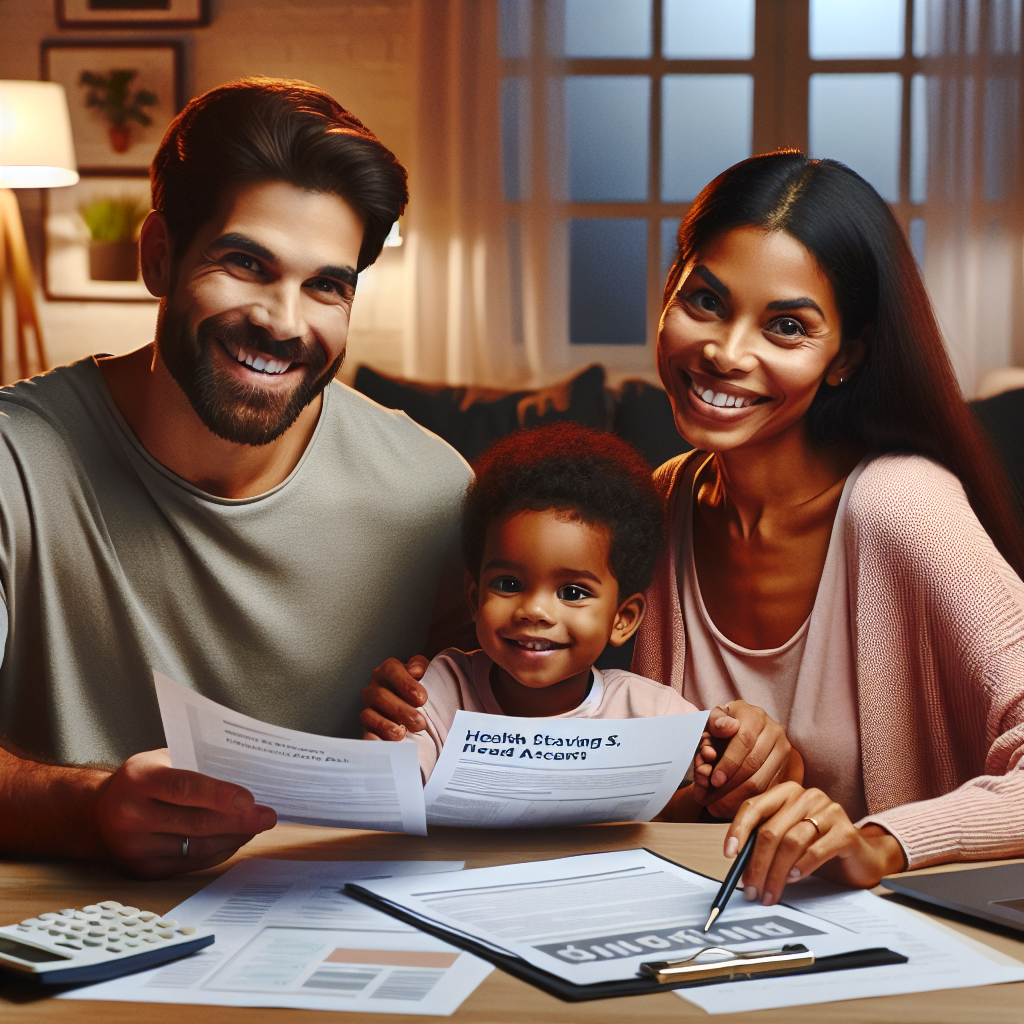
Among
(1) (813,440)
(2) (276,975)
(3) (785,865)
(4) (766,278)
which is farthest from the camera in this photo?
(1) (813,440)

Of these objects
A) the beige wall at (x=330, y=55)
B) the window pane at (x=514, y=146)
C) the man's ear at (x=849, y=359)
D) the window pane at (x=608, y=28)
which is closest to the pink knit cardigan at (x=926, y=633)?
the man's ear at (x=849, y=359)

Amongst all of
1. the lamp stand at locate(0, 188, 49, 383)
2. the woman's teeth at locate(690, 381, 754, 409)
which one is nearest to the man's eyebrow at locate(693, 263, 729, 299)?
the woman's teeth at locate(690, 381, 754, 409)

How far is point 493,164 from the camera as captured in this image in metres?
4.08

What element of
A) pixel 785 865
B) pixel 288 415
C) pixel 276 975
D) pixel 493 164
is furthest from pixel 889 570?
pixel 493 164

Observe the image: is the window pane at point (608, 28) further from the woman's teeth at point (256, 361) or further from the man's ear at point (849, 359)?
the woman's teeth at point (256, 361)

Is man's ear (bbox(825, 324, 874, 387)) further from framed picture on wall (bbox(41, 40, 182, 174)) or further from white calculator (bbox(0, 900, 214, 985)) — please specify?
framed picture on wall (bbox(41, 40, 182, 174))

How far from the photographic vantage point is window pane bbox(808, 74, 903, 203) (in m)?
4.15

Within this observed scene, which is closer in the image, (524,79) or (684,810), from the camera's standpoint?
(684,810)

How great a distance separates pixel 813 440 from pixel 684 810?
0.48 metres

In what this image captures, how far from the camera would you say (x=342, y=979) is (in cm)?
68

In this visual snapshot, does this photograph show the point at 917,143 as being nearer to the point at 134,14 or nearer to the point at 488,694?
the point at 134,14

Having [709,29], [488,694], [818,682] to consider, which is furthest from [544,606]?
[709,29]

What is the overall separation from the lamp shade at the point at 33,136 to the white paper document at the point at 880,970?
350 centimetres

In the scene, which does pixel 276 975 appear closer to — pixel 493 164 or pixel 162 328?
pixel 162 328
